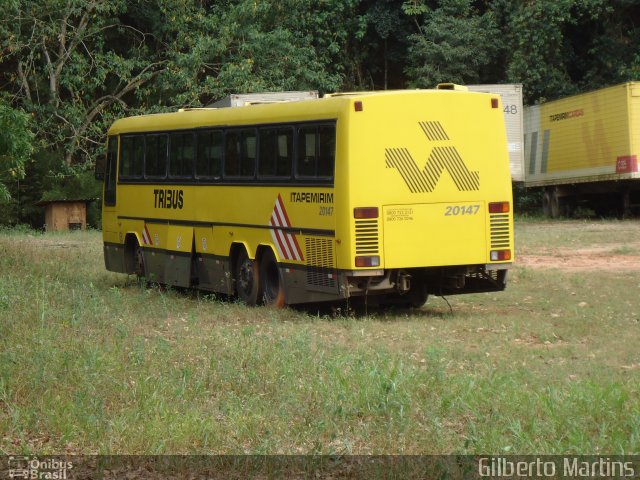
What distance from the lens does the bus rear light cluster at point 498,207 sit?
16719 millimetres

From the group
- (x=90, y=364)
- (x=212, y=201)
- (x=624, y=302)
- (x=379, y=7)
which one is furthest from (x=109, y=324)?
(x=379, y=7)

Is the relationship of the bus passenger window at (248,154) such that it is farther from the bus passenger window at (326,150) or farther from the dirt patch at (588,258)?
the dirt patch at (588,258)

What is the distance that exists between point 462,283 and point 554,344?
3392 millimetres

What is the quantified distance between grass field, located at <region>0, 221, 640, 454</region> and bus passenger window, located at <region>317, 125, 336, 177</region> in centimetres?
189

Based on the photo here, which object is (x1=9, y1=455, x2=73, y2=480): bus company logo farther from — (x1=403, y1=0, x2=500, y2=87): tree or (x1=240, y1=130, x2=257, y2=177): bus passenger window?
(x1=403, y1=0, x2=500, y2=87): tree

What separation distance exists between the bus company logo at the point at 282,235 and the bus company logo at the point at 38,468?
9.17 meters

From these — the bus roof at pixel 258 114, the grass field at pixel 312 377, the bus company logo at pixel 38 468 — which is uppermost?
the bus roof at pixel 258 114

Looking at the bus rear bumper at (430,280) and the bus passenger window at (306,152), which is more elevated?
the bus passenger window at (306,152)

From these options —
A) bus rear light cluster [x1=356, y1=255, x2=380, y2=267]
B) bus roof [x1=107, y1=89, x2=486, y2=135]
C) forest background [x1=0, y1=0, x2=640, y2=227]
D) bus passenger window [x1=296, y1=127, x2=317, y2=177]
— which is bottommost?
bus rear light cluster [x1=356, y1=255, x2=380, y2=267]

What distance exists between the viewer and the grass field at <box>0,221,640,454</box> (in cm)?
872

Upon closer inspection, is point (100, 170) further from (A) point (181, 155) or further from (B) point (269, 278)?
(B) point (269, 278)

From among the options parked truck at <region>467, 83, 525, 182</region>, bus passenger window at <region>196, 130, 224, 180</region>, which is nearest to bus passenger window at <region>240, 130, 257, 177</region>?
bus passenger window at <region>196, 130, 224, 180</region>

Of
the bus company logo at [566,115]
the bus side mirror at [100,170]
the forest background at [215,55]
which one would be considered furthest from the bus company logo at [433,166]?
the bus company logo at [566,115]

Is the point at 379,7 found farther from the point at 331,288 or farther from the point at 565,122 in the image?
the point at 331,288
